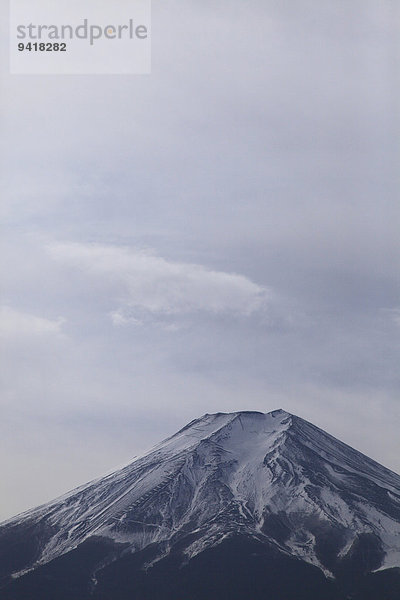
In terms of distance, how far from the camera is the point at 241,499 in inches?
1617

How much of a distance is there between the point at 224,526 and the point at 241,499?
7.82 feet

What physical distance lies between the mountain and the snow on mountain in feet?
0.20

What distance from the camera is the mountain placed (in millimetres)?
36000

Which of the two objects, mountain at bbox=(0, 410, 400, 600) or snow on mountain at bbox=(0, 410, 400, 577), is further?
snow on mountain at bbox=(0, 410, 400, 577)

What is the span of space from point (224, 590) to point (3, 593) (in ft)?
26.8

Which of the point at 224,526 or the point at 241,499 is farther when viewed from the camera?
the point at 241,499

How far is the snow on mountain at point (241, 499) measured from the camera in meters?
38.4

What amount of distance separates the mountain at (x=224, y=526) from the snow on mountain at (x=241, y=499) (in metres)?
0.06

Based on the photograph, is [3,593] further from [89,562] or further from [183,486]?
[183,486]

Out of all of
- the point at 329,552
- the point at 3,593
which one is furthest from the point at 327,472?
the point at 3,593

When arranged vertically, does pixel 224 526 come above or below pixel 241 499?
below

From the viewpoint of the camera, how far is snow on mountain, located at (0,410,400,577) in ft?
126

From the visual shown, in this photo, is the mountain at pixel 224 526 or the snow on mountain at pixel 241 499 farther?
the snow on mountain at pixel 241 499

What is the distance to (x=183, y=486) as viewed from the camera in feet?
136
